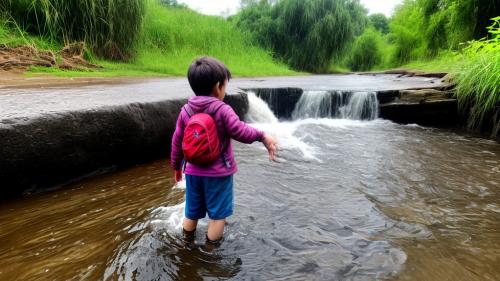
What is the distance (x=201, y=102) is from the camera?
2096mm

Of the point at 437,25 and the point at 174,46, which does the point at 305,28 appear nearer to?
the point at 437,25

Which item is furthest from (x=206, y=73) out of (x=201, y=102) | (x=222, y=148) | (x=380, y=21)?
(x=380, y=21)

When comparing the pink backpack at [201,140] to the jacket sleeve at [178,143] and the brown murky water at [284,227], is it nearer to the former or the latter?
the jacket sleeve at [178,143]

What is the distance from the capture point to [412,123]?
715cm

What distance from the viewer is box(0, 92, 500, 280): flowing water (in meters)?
2.07

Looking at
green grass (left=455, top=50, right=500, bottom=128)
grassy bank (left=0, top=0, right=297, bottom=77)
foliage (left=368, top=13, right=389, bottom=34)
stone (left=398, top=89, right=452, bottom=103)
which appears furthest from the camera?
foliage (left=368, top=13, right=389, bottom=34)

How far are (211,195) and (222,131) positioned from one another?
1.36 ft

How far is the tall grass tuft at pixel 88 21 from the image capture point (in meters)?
7.92

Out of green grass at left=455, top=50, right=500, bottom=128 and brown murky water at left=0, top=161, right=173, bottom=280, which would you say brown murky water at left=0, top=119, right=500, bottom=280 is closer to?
brown murky water at left=0, top=161, right=173, bottom=280

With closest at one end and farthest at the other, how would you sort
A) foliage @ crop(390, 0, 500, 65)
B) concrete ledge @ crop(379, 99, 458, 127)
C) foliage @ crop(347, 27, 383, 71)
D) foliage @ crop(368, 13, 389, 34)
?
concrete ledge @ crop(379, 99, 458, 127), foliage @ crop(390, 0, 500, 65), foliage @ crop(347, 27, 383, 71), foliage @ crop(368, 13, 389, 34)

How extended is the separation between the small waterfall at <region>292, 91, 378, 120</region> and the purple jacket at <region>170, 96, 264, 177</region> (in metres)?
5.76

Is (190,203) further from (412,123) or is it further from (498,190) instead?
(412,123)

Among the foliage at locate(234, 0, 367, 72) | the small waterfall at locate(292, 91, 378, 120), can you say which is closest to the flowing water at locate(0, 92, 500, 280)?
the small waterfall at locate(292, 91, 378, 120)

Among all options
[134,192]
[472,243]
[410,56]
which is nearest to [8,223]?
[134,192]
